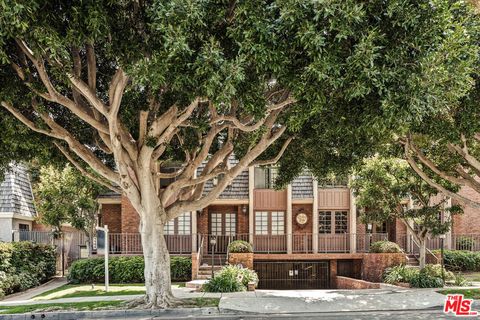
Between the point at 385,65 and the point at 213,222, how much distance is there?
57.7ft

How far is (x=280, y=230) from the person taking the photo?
2447cm

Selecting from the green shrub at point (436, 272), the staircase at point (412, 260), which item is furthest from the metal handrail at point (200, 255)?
the staircase at point (412, 260)

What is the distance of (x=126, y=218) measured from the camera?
Result: 76.5 ft

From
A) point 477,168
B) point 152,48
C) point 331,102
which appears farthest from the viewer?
point 477,168

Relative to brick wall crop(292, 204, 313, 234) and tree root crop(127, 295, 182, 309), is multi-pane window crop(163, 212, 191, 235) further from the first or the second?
tree root crop(127, 295, 182, 309)

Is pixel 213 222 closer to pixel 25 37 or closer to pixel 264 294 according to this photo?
pixel 264 294

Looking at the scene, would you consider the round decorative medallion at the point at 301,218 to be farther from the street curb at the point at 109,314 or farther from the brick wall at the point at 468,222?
the street curb at the point at 109,314

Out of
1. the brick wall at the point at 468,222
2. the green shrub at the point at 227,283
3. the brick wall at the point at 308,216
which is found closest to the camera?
the green shrub at the point at 227,283

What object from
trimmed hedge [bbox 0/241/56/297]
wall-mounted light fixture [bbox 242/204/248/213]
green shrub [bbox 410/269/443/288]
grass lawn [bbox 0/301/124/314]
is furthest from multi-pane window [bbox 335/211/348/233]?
trimmed hedge [bbox 0/241/56/297]

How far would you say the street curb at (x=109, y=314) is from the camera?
12.1m

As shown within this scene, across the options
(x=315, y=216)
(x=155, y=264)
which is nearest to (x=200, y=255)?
(x=315, y=216)

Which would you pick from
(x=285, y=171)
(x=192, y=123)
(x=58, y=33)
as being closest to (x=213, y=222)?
(x=285, y=171)

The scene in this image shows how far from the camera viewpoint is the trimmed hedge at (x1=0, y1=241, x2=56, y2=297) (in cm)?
1736

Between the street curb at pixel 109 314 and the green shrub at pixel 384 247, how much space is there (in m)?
10.9
